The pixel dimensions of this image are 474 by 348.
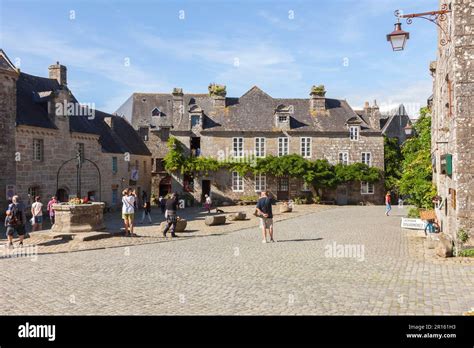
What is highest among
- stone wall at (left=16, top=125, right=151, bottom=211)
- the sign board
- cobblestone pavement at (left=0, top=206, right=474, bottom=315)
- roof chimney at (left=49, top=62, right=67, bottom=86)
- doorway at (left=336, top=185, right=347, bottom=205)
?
roof chimney at (left=49, top=62, right=67, bottom=86)

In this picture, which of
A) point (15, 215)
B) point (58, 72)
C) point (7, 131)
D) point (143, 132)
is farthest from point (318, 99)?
point (15, 215)

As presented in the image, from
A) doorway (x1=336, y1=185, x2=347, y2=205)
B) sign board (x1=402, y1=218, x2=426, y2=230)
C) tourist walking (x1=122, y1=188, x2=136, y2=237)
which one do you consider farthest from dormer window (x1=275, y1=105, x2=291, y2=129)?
tourist walking (x1=122, y1=188, x2=136, y2=237)

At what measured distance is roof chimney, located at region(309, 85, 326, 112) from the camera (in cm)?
3650

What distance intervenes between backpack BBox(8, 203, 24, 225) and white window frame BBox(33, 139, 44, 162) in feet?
32.7

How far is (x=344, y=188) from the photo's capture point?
116ft

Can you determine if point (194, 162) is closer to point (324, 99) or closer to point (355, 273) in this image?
point (324, 99)

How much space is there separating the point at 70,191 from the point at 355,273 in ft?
65.6

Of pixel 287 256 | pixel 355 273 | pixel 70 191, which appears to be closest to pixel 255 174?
pixel 70 191

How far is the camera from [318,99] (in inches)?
1446

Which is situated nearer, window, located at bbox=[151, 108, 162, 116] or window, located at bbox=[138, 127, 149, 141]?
window, located at bbox=[138, 127, 149, 141]

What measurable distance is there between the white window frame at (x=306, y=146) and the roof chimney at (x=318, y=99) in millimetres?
2977

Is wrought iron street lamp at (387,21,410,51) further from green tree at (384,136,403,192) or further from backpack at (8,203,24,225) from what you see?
green tree at (384,136,403,192)

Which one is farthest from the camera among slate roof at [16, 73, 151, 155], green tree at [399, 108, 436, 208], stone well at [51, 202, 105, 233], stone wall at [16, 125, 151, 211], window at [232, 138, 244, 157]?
window at [232, 138, 244, 157]

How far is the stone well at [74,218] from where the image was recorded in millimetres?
14602
